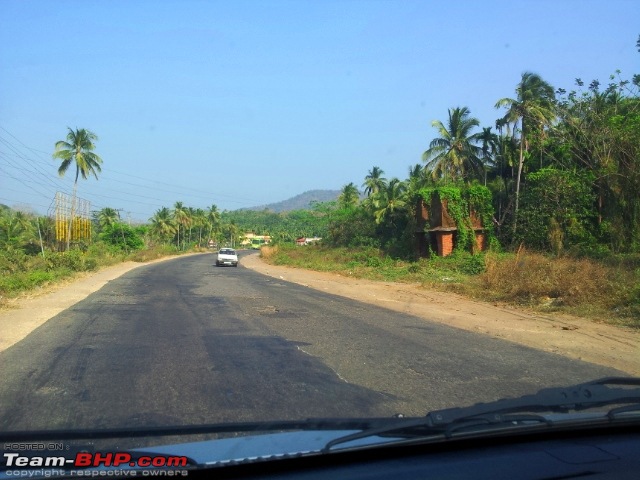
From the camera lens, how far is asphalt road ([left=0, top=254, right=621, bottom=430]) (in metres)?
5.61

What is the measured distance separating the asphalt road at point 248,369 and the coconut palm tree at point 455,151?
32104mm

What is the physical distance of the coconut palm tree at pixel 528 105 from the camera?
116 ft

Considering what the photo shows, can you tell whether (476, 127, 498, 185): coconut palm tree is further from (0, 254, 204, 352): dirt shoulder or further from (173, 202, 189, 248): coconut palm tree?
(173, 202, 189, 248): coconut palm tree

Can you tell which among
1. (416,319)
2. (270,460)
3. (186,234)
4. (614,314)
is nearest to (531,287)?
(614,314)

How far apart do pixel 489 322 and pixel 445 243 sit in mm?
22476

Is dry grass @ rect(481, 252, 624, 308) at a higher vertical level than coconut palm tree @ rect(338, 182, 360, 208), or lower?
lower

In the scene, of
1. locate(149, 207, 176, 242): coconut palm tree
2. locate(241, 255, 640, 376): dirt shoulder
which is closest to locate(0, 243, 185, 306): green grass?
locate(241, 255, 640, 376): dirt shoulder

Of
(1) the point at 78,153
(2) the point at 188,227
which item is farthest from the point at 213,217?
(1) the point at 78,153

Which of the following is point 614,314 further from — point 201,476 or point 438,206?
point 438,206

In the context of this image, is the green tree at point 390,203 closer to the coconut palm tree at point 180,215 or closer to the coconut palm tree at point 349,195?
the coconut palm tree at point 349,195

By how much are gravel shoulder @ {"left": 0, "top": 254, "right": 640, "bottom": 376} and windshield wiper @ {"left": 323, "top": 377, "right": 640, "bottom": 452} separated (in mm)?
4545

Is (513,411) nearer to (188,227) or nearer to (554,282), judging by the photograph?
(554,282)

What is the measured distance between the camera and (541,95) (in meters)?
37.3

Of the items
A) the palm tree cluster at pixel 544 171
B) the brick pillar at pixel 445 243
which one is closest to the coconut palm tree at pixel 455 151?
the palm tree cluster at pixel 544 171
